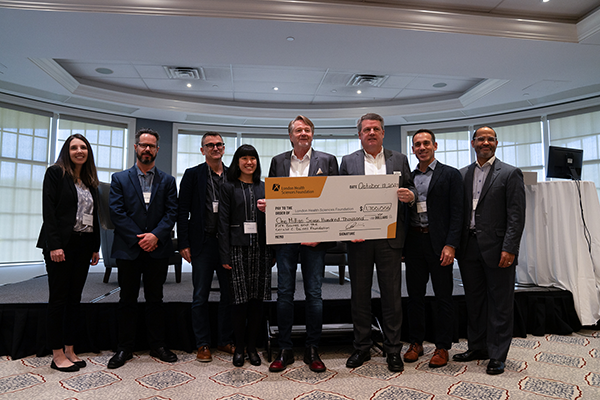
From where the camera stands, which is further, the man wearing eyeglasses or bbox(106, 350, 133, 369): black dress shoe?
the man wearing eyeglasses

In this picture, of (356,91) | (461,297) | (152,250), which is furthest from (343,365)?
(356,91)

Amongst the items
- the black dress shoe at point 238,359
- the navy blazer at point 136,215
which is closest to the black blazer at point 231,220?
the navy blazer at point 136,215

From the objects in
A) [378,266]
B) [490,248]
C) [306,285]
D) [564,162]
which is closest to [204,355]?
[306,285]

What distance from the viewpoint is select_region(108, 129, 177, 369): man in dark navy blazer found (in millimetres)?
2461

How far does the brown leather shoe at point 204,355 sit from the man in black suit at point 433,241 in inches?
53.0

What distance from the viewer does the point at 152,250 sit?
2.50 meters

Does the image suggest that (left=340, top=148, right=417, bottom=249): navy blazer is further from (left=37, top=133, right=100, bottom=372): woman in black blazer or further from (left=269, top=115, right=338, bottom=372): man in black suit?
(left=37, top=133, right=100, bottom=372): woman in black blazer

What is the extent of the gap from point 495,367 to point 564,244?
67.5 inches

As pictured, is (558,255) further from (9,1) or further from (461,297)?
(9,1)

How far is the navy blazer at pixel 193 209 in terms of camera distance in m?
2.56

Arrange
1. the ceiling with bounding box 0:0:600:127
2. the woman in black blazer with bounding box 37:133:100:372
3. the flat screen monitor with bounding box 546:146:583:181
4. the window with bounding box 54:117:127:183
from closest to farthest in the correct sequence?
the woman in black blazer with bounding box 37:133:100:372 → the flat screen monitor with bounding box 546:146:583:181 → the ceiling with bounding box 0:0:600:127 → the window with bounding box 54:117:127:183

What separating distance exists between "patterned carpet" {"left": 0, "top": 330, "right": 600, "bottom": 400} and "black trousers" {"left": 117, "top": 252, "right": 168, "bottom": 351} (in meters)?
0.18

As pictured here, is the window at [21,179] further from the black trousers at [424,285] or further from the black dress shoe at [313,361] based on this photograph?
the black trousers at [424,285]

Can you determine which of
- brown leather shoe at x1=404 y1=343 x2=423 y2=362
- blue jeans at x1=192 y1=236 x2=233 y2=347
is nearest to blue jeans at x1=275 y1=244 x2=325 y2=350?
blue jeans at x1=192 y1=236 x2=233 y2=347
